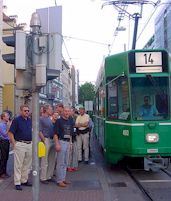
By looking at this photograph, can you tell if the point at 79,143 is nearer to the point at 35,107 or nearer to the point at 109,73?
the point at 109,73

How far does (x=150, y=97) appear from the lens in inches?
484

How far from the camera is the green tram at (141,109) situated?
11.9m

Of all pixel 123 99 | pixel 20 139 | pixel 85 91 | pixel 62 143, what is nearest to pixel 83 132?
pixel 123 99

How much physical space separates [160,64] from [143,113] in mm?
1355

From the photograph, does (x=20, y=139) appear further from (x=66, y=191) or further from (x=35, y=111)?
(x=35, y=111)

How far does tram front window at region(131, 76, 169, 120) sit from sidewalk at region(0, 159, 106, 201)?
6.73ft

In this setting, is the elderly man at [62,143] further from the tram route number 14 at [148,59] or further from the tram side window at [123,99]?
the tram route number 14 at [148,59]

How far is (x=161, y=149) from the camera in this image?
11961mm

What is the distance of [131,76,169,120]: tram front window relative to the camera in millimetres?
12164

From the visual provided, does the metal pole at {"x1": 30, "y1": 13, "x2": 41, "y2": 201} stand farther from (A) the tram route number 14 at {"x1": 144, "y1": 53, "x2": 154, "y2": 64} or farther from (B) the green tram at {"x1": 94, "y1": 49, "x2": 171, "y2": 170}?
(A) the tram route number 14 at {"x1": 144, "y1": 53, "x2": 154, "y2": 64}

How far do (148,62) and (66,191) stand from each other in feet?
13.6

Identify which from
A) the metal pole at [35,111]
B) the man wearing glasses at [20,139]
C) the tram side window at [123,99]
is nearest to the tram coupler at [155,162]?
the tram side window at [123,99]

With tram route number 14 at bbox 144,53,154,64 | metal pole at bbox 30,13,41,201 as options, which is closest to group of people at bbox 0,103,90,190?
tram route number 14 at bbox 144,53,154,64

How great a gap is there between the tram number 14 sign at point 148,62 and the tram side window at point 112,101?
0.97 metres
